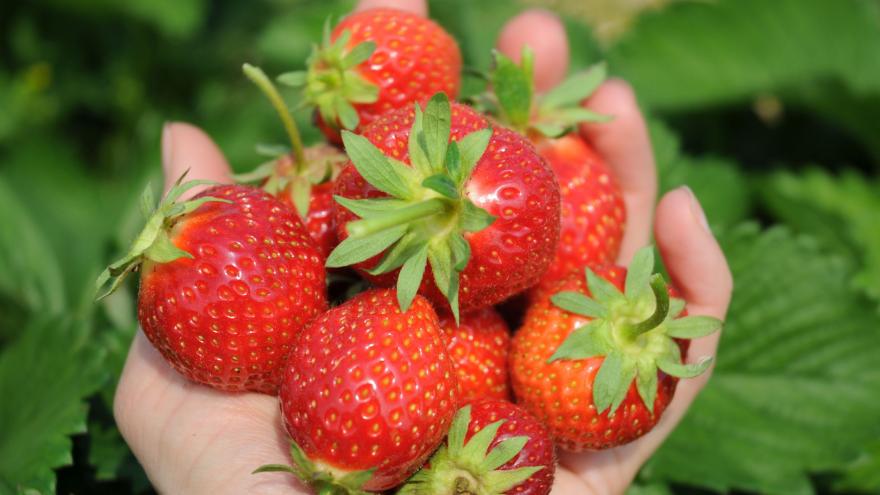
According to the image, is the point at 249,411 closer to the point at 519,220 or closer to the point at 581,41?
the point at 519,220

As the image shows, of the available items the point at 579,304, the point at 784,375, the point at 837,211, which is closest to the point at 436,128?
the point at 579,304

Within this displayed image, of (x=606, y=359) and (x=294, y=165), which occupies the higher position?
(x=294, y=165)

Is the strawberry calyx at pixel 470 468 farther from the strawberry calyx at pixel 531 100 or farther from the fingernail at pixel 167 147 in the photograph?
the fingernail at pixel 167 147

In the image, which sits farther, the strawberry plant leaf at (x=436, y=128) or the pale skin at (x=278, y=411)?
the pale skin at (x=278, y=411)

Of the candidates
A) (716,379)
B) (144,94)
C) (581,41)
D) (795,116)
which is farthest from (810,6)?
(144,94)

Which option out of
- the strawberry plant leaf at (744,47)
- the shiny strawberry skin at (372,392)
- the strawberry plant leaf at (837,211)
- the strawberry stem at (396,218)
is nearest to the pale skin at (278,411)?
the shiny strawberry skin at (372,392)

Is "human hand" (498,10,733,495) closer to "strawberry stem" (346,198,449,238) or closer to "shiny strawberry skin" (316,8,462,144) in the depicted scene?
"shiny strawberry skin" (316,8,462,144)

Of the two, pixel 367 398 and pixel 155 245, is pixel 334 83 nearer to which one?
pixel 155 245
